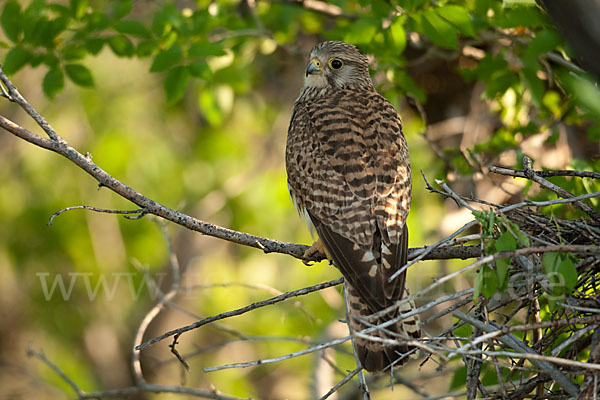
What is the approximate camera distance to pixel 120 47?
381cm

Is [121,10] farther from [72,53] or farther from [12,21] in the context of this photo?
[12,21]

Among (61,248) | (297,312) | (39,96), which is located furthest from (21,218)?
(297,312)

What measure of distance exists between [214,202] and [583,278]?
188 inches

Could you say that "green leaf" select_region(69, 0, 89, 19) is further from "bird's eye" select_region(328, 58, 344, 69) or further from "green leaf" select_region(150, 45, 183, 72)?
"bird's eye" select_region(328, 58, 344, 69)

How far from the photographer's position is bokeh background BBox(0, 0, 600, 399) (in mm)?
3691

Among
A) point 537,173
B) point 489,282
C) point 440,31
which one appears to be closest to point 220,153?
point 440,31

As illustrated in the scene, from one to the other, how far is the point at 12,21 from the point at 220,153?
360 centimetres

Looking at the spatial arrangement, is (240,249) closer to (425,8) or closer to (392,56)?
(392,56)

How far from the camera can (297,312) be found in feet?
16.0

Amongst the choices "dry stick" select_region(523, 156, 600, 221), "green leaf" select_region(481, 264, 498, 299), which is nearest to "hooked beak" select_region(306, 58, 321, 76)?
"dry stick" select_region(523, 156, 600, 221)

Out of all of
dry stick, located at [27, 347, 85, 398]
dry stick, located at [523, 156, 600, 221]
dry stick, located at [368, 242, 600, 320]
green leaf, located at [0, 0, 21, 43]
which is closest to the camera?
dry stick, located at [368, 242, 600, 320]

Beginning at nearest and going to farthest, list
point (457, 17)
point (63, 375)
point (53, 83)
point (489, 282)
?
1. point (489, 282)
2. point (457, 17)
3. point (63, 375)
4. point (53, 83)

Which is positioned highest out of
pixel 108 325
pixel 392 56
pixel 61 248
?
pixel 392 56

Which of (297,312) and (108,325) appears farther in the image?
(108,325)
